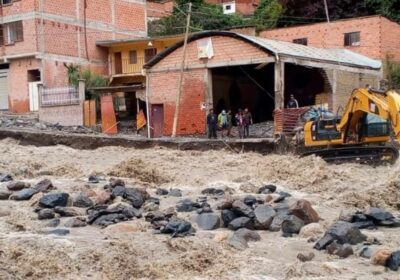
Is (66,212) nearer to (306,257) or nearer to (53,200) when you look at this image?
(53,200)

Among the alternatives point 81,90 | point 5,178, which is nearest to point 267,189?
point 5,178

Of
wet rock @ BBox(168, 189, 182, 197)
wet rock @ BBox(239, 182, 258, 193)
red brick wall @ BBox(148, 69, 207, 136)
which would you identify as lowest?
wet rock @ BBox(239, 182, 258, 193)

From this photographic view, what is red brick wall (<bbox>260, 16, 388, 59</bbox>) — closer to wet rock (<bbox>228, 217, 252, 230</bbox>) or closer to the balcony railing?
the balcony railing

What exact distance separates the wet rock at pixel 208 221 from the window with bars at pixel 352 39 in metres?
29.0

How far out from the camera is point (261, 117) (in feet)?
115

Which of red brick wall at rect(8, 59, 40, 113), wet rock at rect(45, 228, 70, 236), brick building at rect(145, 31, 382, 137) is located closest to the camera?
wet rock at rect(45, 228, 70, 236)

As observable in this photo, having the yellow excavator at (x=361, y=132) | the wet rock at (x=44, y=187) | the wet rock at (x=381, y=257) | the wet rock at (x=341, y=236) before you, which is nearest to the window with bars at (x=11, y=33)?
the yellow excavator at (x=361, y=132)

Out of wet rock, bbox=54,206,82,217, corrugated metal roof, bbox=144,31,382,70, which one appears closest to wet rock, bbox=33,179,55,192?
wet rock, bbox=54,206,82,217

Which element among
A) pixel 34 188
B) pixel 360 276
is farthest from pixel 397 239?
pixel 34 188

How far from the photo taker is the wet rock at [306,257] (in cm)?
923

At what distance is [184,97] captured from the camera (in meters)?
30.4

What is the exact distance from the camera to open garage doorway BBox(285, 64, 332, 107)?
32.7 metres

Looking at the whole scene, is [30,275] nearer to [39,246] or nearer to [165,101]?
[39,246]

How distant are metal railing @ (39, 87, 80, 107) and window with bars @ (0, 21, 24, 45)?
5798mm
